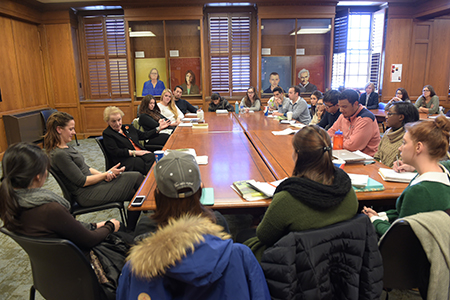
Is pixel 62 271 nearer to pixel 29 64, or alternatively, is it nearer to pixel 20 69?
pixel 20 69

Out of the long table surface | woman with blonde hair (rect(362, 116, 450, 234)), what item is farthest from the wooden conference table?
woman with blonde hair (rect(362, 116, 450, 234))

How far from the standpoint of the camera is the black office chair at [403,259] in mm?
1365

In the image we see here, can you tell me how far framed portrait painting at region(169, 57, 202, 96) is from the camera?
7.64m

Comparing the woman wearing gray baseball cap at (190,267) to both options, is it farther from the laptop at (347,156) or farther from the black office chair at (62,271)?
the laptop at (347,156)

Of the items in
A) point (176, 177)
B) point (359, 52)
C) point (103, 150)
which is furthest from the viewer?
point (359, 52)

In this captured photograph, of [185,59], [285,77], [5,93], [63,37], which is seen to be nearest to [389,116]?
[285,77]

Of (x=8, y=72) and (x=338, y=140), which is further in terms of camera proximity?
(x=8, y=72)

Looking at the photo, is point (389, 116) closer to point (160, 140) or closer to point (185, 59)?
point (160, 140)

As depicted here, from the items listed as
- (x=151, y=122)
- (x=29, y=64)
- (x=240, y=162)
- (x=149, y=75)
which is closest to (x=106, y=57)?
(x=149, y=75)

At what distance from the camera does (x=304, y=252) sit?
1176mm

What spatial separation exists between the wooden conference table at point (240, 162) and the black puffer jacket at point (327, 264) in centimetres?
58

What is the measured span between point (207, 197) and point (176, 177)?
0.73 m

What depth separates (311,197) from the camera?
1.25m

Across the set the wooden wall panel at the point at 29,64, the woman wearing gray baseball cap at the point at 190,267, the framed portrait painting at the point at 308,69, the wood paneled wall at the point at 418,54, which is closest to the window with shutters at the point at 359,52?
the wood paneled wall at the point at 418,54
